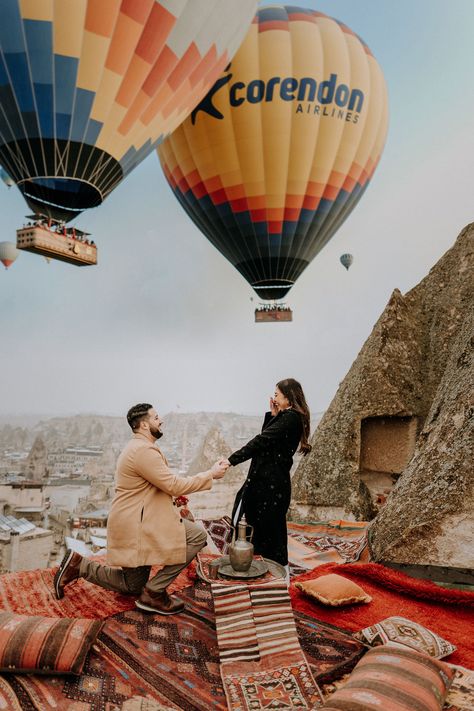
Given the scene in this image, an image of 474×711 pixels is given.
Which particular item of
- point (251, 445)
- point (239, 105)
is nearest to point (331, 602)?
point (251, 445)

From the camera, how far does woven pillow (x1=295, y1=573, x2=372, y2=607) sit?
391 centimetres

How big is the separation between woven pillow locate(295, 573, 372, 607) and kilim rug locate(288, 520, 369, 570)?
3.92 ft

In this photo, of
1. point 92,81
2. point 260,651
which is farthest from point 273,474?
point 92,81

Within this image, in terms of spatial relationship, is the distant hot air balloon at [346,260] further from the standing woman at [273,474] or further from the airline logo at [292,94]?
the standing woman at [273,474]

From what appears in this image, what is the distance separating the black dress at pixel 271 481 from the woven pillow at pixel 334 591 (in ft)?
0.94

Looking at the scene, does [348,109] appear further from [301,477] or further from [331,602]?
[331,602]

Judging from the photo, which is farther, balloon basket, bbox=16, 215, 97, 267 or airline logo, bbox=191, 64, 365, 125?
A: airline logo, bbox=191, 64, 365, 125

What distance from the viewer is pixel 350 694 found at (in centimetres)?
242

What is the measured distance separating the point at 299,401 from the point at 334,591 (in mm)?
1406

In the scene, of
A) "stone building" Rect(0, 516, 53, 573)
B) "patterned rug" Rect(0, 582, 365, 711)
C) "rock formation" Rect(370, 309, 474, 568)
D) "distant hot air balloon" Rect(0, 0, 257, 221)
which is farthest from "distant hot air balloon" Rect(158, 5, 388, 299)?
"patterned rug" Rect(0, 582, 365, 711)

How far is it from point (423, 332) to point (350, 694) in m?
6.93

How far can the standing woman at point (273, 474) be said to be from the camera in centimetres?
414

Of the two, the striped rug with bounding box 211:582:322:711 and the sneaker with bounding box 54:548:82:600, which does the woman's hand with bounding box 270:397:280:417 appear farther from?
the sneaker with bounding box 54:548:82:600

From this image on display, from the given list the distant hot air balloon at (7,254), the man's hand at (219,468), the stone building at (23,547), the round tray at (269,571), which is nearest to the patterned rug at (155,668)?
the round tray at (269,571)
